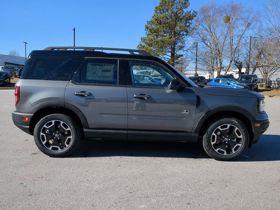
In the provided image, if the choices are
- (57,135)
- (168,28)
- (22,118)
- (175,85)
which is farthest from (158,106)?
(168,28)

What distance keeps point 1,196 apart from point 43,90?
230cm

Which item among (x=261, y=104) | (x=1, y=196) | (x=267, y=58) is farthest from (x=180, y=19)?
(x=1, y=196)

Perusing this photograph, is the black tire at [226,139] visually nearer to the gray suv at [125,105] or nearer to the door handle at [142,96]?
the gray suv at [125,105]

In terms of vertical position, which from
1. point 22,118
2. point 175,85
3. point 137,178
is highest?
point 175,85

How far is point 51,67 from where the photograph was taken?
658 centimetres

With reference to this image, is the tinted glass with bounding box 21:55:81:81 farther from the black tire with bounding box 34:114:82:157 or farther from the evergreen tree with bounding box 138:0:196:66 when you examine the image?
the evergreen tree with bounding box 138:0:196:66

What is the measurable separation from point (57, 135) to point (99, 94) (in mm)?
1016

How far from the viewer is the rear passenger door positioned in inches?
252

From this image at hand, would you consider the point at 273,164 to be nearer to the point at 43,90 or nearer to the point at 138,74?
the point at 138,74

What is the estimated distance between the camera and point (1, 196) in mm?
4582

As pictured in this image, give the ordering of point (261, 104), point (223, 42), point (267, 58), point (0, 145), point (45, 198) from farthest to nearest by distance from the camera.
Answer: point (223, 42) < point (267, 58) < point (0, 145) < point (261, 104) < point (45, 198)

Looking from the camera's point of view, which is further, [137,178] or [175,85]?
[175,85]

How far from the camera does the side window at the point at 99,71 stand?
6.49 m

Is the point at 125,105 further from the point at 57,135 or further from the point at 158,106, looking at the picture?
the point at 57,135
